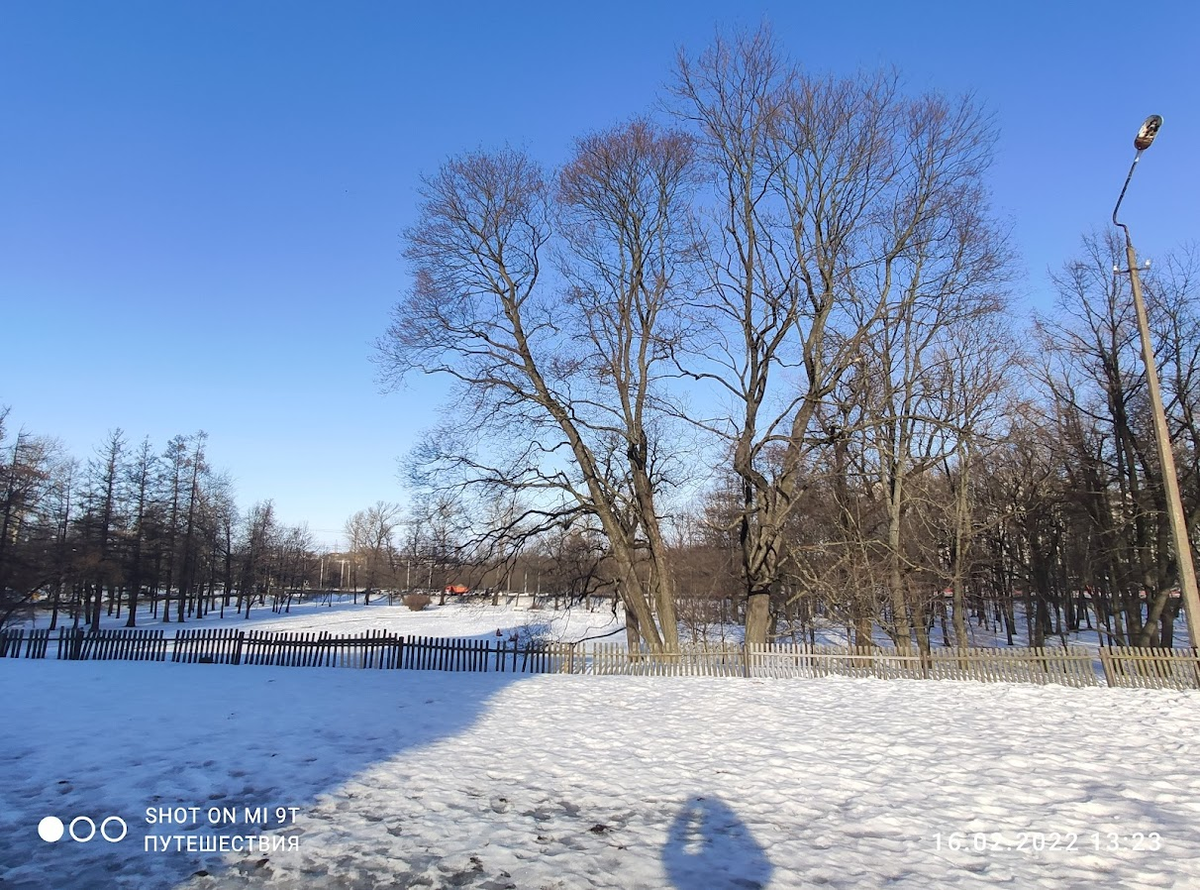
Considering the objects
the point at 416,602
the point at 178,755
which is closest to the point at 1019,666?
the point at 178,755

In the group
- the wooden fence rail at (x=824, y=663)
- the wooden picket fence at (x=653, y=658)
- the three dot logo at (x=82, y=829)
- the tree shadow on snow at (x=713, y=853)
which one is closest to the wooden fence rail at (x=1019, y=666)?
the wooden picket fence at (x=653, y=658)

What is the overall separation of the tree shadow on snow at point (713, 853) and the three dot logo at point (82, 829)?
3.87 meters

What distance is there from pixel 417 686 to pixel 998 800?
398 inches

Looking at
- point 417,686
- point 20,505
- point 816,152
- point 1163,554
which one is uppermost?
point 816,152

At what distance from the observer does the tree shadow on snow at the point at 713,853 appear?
3.96 meters

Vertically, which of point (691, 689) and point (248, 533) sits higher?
point (248, 533)

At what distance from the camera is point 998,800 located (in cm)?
550

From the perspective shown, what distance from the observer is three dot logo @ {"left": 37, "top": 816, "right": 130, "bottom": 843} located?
4.53 metres

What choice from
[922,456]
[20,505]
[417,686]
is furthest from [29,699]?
[20,505]

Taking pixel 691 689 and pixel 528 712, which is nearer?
pixel 528 712

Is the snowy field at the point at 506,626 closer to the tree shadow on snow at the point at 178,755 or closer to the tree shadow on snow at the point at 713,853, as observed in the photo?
the tree shadow on snow at the point at 178,755

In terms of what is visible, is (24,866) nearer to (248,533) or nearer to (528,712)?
(528,712)

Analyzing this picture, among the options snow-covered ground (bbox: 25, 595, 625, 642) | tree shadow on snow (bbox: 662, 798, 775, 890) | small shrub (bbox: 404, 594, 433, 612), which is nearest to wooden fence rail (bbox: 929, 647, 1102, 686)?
tree shadow on snow (bbox: 662, 798, 775, 890)
